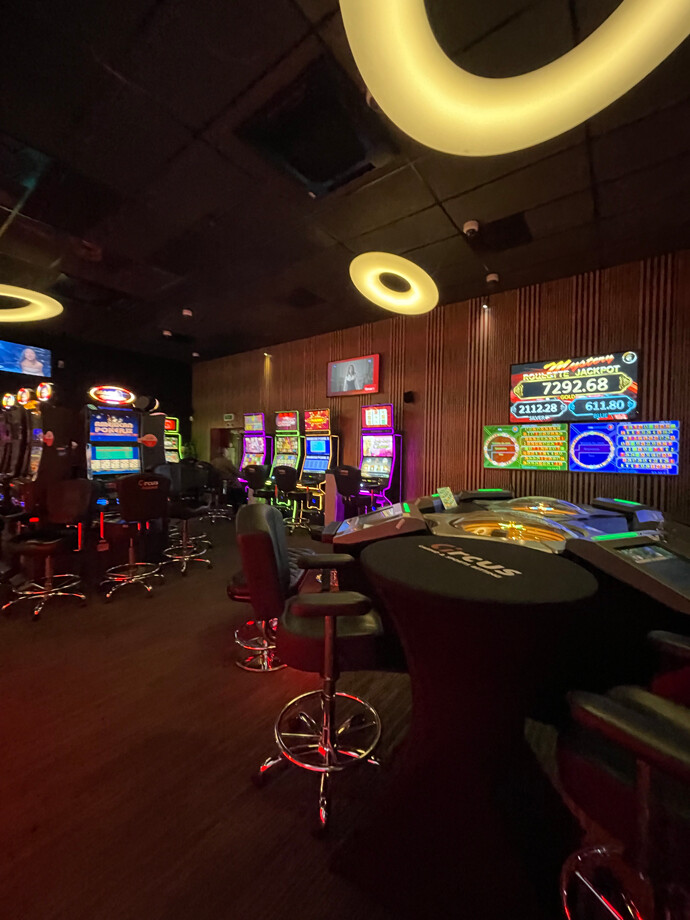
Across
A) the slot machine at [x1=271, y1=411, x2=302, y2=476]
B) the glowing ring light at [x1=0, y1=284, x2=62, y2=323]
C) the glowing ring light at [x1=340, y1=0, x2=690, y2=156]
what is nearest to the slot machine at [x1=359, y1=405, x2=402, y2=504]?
the slot machine at [x1=271, y1=411, x2=302, y2=476]

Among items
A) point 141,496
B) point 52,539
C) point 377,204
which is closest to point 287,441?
point 141,496

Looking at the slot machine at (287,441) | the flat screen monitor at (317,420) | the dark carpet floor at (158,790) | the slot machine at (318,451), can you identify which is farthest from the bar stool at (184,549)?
the flat screen monitor at (317,420)

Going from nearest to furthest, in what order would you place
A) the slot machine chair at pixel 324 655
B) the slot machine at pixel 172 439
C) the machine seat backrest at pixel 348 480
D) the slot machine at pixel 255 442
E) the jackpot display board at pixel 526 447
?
the slot machine chair at pixel 324 655 → the jackpot display board at pixel 526 447 → the machine seat backrest at pixel 348 480 → the slot machine at pixel 255 442 → the slot machine at pixel 172 439

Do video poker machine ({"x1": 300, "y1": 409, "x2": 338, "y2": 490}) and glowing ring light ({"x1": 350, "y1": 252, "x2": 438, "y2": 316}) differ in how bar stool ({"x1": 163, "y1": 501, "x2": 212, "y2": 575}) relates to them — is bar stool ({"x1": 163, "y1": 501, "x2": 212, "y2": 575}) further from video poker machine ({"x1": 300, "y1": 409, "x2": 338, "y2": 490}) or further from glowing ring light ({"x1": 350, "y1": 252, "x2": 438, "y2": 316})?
glowing ring light ({"x1": 350, "y1": 252, "x2": 438, "y2": 316})

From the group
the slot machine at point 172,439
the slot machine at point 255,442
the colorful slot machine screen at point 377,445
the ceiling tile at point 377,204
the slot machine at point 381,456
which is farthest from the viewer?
the slot machine at point 172,439

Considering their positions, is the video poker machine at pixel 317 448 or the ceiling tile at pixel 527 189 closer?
the ceiling tile at pixel 527 189

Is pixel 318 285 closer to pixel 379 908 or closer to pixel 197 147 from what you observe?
pixel 197 147

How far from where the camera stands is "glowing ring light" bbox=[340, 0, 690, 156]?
1.30 meters

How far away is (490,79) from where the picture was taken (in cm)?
161

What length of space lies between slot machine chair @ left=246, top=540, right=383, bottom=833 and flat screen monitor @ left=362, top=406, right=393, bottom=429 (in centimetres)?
407

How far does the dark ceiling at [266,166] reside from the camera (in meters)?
1.85

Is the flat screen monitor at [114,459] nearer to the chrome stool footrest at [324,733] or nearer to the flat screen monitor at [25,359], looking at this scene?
the chrome stool footrest at [324,733]

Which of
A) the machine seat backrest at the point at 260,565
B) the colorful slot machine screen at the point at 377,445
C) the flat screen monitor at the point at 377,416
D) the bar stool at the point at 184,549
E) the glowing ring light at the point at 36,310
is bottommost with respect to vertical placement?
the bar stool at the point at 184,549

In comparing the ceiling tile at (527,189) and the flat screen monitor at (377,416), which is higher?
the ceiling tile at (527,189)
